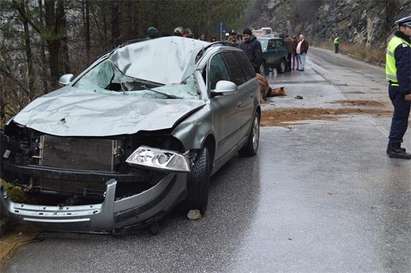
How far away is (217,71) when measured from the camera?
6.70m

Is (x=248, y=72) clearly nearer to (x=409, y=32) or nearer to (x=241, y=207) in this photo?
(x=409, y=32)

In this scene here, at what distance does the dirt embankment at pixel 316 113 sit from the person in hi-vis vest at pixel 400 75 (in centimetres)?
380

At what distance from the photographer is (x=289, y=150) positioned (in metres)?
8.91

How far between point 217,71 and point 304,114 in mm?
7050

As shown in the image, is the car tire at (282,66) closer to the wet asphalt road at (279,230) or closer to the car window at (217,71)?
the wet asphalt road at (279,230)

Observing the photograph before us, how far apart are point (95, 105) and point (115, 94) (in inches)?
20.5

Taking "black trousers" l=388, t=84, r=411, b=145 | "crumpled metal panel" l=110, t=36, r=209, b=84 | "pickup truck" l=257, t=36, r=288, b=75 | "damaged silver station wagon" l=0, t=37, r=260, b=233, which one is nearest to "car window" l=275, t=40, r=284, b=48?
"pickup truck" l=257, t=36, r=288, b=75

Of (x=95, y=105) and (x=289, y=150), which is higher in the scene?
(x=95, y=105)

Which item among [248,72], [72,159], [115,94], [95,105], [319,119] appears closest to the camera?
[72,159]

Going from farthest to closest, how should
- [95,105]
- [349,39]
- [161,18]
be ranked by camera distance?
[349,39]
[161,18]
[95,105]

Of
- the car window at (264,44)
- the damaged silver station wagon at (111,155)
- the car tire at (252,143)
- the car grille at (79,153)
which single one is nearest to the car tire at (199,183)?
the damaged silver station wagon at (111,155)

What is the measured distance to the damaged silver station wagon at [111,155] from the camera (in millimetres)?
4574

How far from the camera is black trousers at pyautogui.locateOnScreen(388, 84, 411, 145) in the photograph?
7.92 metres

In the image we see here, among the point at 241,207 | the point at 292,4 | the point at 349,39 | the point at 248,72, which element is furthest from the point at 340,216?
the point at 292,4
